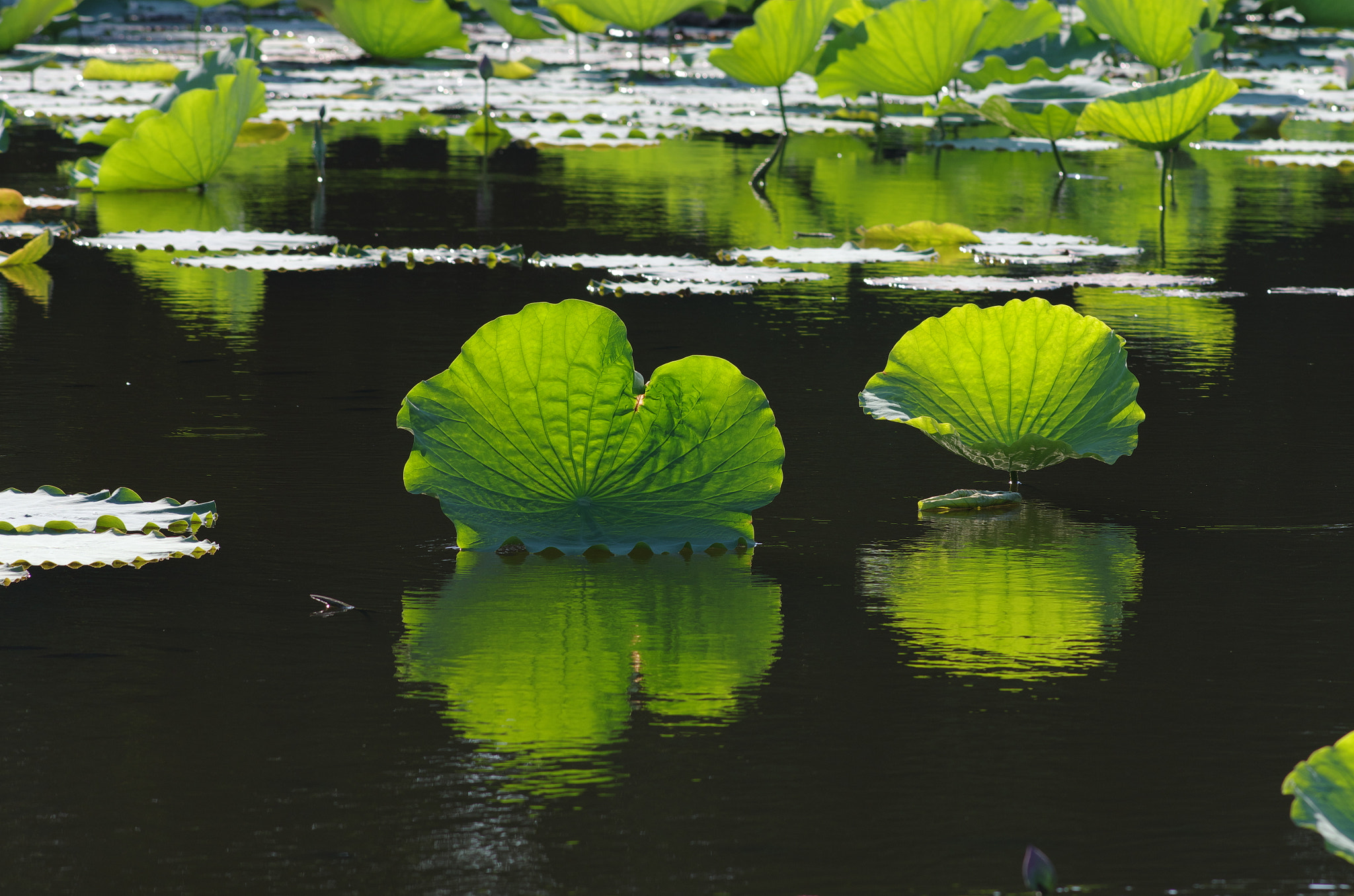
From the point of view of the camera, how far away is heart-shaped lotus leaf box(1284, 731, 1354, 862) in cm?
103

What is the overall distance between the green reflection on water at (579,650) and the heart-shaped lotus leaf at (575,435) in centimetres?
6

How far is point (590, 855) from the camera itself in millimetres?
1194

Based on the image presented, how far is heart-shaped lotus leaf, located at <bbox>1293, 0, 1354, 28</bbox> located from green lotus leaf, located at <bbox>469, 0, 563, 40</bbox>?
5248 mm

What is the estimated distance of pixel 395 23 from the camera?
416 inches

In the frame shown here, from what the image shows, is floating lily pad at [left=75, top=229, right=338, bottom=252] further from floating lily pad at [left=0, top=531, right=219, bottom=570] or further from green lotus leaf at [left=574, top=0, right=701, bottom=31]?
green lotus leaf at [left=574, top=0, right=701, bottom=31]

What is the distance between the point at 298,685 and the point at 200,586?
1.06ft

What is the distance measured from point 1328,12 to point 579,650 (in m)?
11.9

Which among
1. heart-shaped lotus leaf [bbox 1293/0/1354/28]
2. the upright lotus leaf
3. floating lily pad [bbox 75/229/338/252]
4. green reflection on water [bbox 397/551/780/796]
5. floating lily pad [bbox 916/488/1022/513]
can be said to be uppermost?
heart-shaped lotus leaf [bbox 1293/0/1354/28]

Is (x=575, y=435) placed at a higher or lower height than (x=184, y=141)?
lower

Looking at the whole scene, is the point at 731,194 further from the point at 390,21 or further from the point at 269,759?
the point at 390,21

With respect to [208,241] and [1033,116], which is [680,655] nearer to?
[208,241]

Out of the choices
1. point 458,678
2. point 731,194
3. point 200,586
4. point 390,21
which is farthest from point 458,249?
point 390,21

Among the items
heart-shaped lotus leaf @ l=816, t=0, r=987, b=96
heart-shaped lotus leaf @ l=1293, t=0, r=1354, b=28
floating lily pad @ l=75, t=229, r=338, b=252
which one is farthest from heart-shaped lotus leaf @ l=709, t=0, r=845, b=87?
heart-shaped lotus leaf @ l=1293, t=0, r=1354, b=28

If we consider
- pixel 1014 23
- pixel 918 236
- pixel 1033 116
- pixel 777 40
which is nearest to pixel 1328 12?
pixel 1014 23
